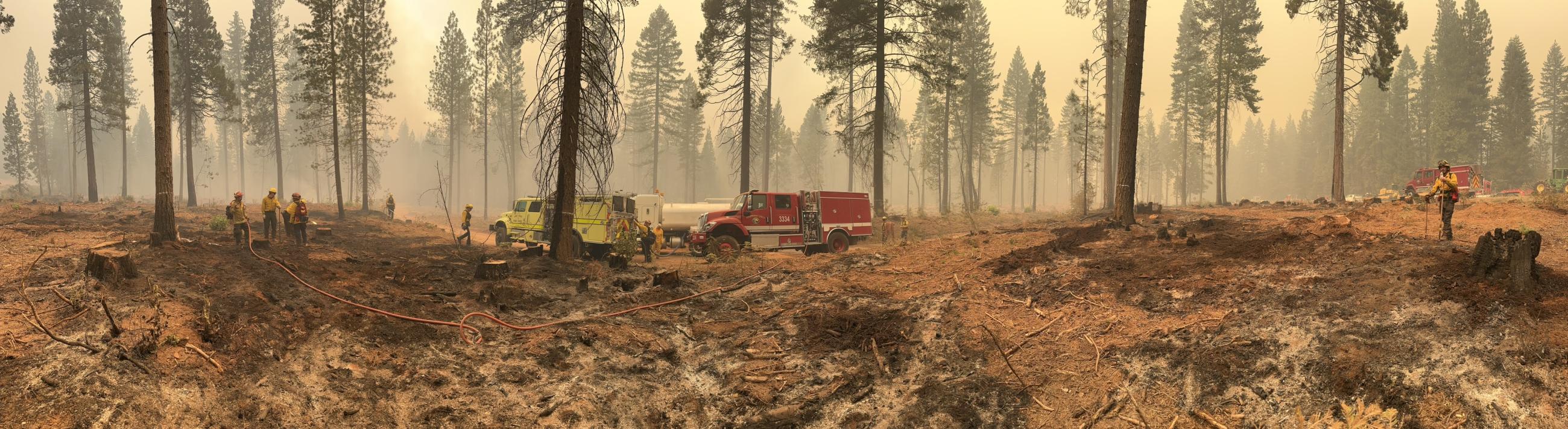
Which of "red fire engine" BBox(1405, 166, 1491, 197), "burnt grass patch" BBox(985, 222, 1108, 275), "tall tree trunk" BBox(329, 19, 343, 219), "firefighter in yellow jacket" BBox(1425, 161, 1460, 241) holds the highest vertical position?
"tall tree trunk" BBox(329, 19, 343, 219)

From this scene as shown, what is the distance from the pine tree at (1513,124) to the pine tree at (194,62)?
80.3 m

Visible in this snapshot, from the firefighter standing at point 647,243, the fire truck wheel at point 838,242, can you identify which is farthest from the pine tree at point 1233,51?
the firefighter standing at point 647,243

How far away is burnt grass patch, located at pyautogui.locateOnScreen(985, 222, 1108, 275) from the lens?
1112 centimetres

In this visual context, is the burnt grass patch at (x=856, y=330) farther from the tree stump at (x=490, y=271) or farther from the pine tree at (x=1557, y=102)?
the pine tree at (x=1557, y=102)

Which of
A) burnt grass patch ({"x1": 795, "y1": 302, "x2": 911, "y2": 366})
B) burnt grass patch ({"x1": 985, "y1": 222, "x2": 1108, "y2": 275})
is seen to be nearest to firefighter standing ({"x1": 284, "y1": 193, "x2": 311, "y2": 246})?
burnt grass patch ({"x1": 795, "y1": 302, "x2": 911, "y2": 366})

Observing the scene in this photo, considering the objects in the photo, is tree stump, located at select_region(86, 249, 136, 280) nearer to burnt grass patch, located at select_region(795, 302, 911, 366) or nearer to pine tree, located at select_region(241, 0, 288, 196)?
burnt grass patch, located at select_region(795, 302, 911, 366)

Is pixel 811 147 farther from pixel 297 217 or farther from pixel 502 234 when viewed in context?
pixel 297 217


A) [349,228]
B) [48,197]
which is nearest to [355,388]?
[349,228]

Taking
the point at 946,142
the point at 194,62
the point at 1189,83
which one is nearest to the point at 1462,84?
the point at 1189,83

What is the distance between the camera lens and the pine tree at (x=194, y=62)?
35.4m

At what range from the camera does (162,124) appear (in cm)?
1315

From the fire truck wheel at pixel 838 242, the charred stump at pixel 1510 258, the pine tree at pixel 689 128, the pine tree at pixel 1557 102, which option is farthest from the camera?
the pine tree at pixel 689 128

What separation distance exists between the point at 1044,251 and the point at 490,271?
9661mm

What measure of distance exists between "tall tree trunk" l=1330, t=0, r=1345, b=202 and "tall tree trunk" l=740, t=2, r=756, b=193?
2181 cm
